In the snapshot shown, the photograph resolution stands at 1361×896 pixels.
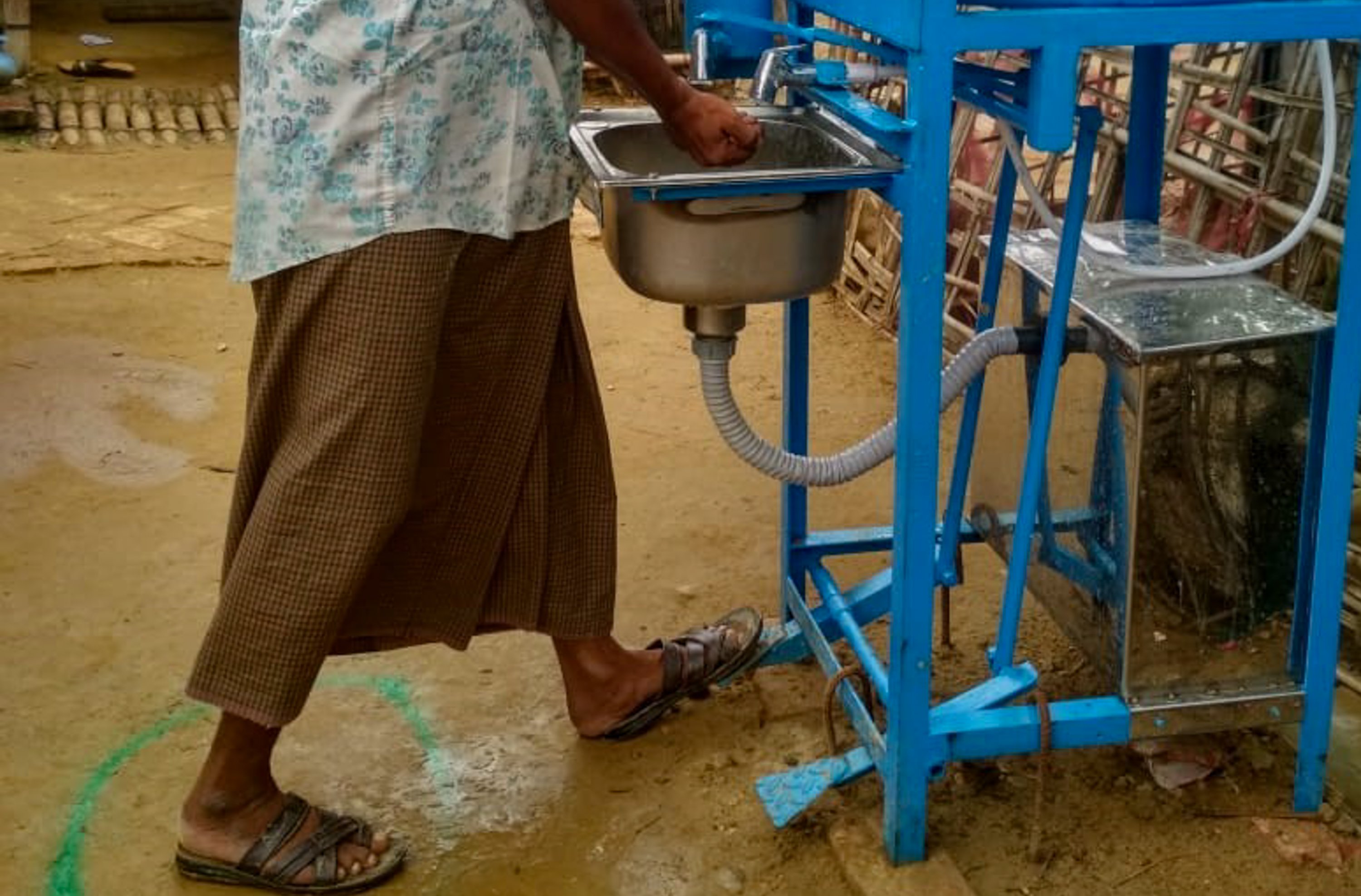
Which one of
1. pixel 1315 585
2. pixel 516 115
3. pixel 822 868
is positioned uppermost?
pixel 516 115

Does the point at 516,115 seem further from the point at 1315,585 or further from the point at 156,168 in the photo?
the point at 156,168

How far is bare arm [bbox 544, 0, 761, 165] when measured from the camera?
6.06 feet

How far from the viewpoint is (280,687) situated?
201cm

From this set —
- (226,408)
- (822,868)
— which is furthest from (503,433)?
(226,408)

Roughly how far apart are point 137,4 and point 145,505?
251 inches

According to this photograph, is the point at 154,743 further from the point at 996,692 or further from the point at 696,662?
the point at 996,692

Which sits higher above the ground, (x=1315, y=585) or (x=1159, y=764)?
(x=1315, y=585)

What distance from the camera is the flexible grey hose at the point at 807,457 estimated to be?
82.4 inches

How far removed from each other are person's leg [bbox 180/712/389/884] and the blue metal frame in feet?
2.08

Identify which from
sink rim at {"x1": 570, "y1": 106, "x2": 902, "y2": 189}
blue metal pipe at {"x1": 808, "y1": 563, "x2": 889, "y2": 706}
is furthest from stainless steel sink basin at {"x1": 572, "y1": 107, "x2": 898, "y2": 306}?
blue metal pipe at {"x1": 808, "y1": 563, "x2": 889, "y2": 706}

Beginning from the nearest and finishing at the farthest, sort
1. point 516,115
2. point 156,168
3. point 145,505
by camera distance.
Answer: point 516,115, point 145,505, point 156,168

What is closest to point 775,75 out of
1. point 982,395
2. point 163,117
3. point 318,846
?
point 982,395

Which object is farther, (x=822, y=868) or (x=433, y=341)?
(x=822, y=868)

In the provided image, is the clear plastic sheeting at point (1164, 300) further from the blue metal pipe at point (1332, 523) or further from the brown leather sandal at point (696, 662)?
the brown leather sandal at point (696, 662)
